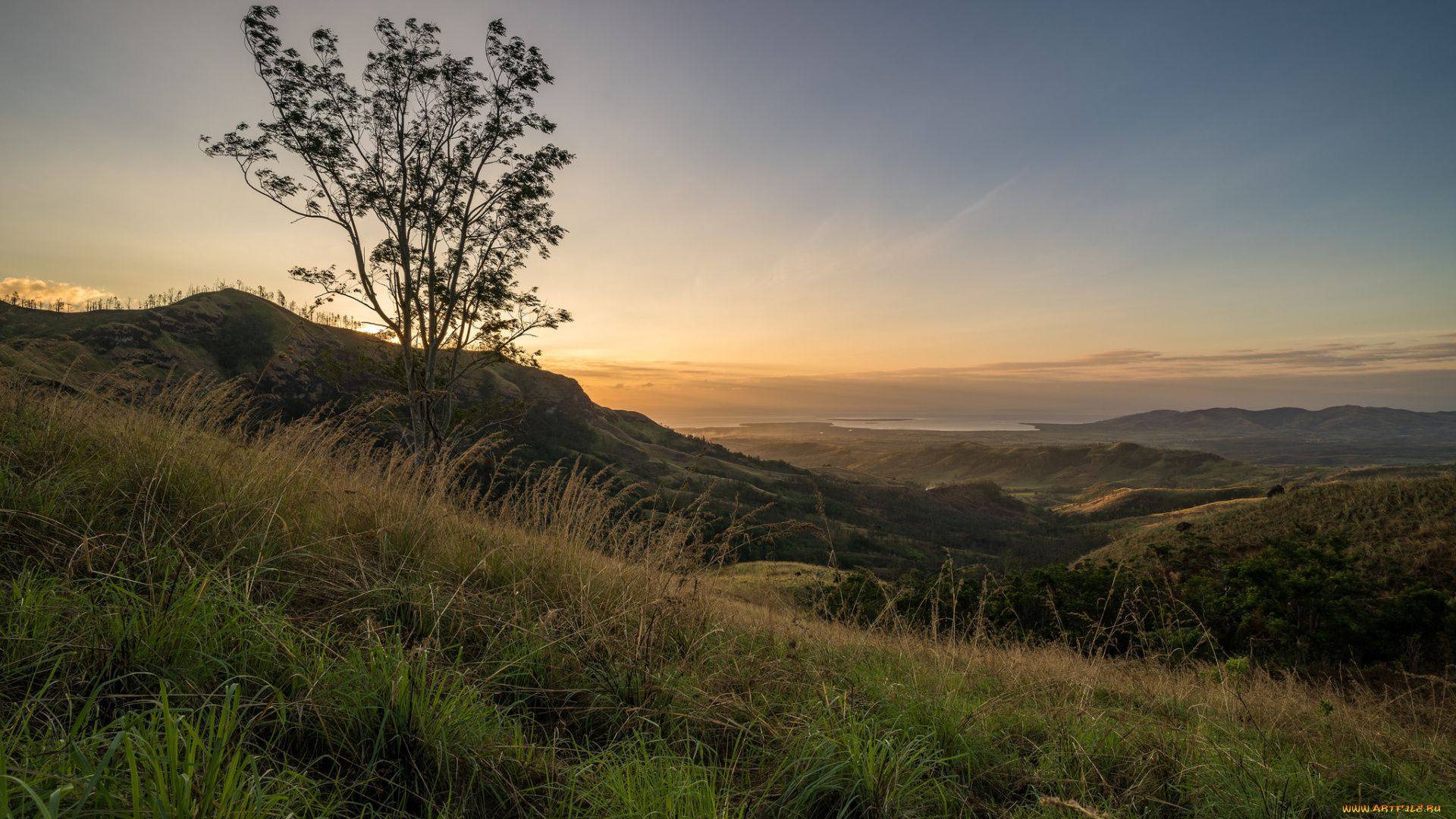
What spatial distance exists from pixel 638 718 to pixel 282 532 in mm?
2704

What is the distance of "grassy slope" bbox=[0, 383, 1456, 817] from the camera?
6.38 feet

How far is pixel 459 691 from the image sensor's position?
249cm

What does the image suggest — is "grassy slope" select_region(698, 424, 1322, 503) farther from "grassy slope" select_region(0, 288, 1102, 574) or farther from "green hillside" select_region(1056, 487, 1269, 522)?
"green hillside" select_region(1056, 487, 1269, 522)

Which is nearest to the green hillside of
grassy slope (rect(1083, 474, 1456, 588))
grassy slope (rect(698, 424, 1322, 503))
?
grassy slope (rect(698, 424, 1322, 503))

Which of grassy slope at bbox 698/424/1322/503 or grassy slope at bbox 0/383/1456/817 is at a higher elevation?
grassy slope at bbox 0/383/1456/817

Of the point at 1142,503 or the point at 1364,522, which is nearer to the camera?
the point at 1364,522

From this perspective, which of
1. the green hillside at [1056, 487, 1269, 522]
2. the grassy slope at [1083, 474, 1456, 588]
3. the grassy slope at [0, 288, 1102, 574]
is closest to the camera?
the grassy slope at [1083, 474, 1456, 588]

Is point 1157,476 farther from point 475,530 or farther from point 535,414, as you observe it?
point 475,530

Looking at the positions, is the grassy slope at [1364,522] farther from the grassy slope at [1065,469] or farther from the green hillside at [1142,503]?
the grassy slope at [1065,469]

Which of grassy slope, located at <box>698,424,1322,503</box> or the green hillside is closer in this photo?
the green hillside

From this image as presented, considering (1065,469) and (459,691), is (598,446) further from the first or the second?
(1065,469)

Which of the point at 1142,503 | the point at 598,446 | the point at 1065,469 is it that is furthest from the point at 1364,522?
the point at 1065,469

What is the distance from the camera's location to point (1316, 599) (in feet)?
31.6

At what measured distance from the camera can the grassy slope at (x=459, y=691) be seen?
1944 millimetres
